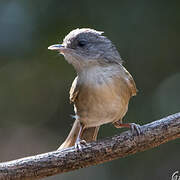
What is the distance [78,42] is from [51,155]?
1397 millimetres

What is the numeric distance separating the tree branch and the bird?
21cm

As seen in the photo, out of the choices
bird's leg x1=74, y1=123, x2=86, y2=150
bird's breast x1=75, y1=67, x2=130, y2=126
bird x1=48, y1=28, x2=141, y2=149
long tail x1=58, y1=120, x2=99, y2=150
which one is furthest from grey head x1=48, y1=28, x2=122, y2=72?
long tail x1=58, y1=120, x2=99, y2=150

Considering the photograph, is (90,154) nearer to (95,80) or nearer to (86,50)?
(95,80)

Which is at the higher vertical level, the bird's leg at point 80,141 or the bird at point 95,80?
the bird at point 95,80

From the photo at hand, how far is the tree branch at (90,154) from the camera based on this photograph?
4.50m

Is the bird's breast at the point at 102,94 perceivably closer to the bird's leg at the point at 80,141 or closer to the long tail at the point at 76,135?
the bird's leg at the point at 80,141

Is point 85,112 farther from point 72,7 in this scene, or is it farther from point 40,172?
point 72,7

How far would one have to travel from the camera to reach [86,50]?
17.2 ft

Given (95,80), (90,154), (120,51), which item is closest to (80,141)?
(90,154)

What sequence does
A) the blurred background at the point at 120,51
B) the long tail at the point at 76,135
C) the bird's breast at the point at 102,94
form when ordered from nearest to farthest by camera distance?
the bird's breast at the point at 102,94 < the long tail at the point at 76,135 < the blurred background at the point at 120,51

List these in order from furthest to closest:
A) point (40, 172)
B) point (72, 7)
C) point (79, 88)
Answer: point (72, 7)
point (79, 88)
point (40, 172)

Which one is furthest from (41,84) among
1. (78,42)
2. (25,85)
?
(78,42)

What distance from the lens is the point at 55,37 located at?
7.02m

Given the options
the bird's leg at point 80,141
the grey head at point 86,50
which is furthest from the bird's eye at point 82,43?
the bird's leg at point 80,141
